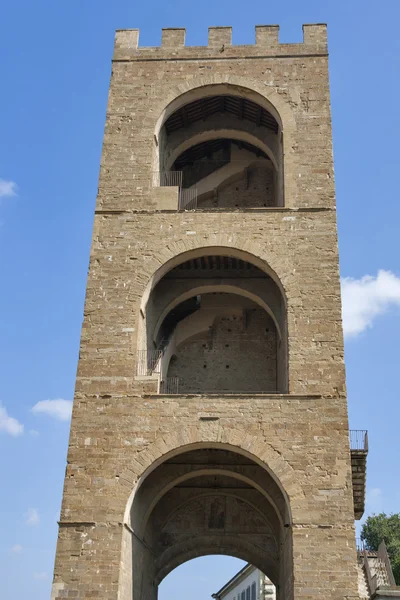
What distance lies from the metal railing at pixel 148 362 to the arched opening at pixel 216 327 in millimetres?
39

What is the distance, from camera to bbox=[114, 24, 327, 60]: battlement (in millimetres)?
17016

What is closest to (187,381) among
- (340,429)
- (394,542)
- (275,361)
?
(275,361)

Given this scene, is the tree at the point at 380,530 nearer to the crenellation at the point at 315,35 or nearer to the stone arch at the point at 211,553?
the stone arch at the point at 211,553

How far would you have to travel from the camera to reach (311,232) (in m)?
14.7

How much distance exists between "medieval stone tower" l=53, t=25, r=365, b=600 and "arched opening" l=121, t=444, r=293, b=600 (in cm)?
4

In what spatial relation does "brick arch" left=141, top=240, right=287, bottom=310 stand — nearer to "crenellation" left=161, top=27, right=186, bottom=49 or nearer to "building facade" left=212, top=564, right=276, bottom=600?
"crenellation" left=161, top=27, right=186, bottom=49

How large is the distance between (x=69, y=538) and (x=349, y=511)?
4838 mm

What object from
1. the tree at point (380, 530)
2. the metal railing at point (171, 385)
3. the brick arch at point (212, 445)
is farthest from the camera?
the tree at point (380, 530)

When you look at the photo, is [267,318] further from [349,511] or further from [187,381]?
[349,511]

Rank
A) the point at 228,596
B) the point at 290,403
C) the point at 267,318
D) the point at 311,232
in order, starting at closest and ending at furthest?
the point at 290,403, the point at 311,232, the point at 267,318, the point at 228,596

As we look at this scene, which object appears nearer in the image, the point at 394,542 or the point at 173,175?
the point at 173,175

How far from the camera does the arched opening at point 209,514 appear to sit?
47.3 feet

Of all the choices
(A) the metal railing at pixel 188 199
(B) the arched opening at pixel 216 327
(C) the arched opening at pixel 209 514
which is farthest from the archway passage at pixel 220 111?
(C) the arched opening at pixel 209 514

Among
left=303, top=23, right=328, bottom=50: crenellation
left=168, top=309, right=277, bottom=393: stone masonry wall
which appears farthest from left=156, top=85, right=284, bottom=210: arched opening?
left=168, top=309, right=277, bottom=393: stone masonry wall
